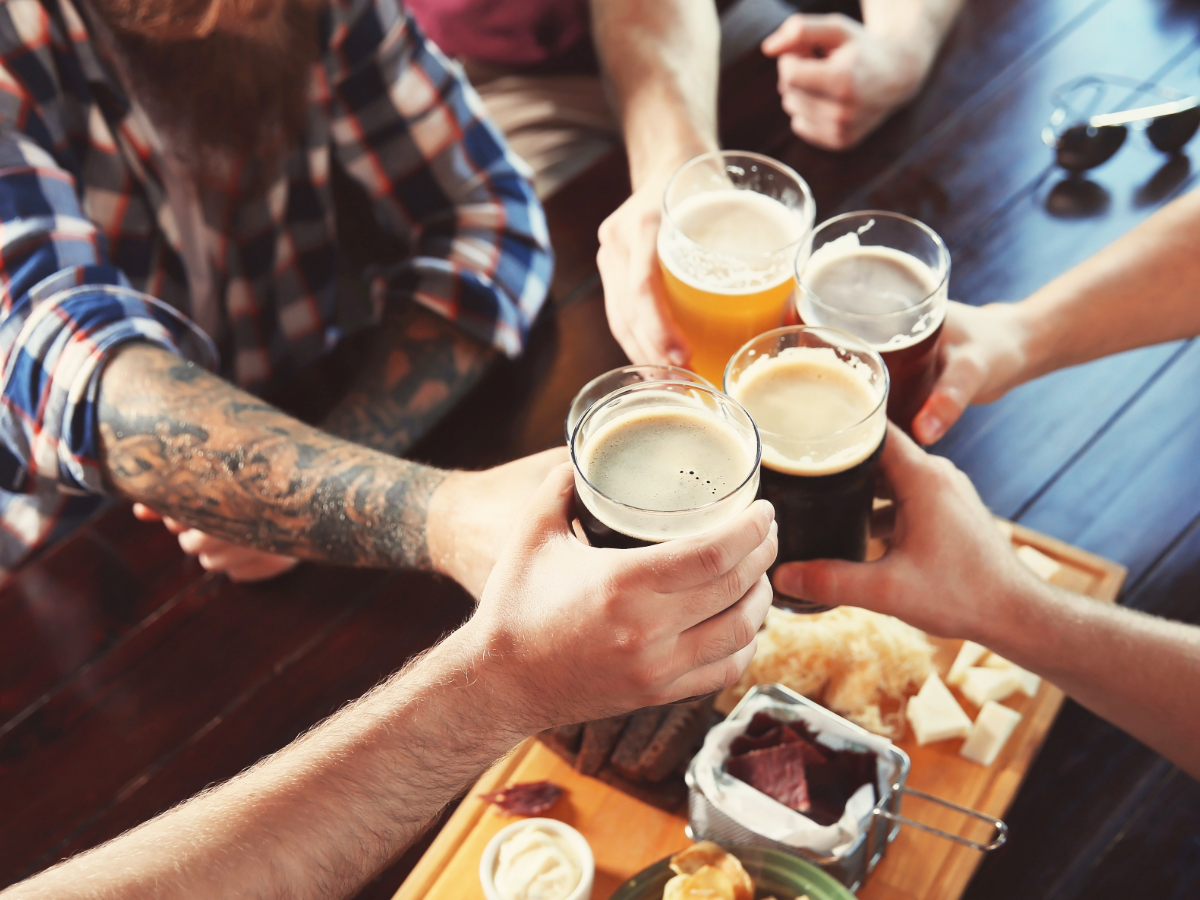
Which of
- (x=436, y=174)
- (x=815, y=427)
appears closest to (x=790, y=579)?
(x=815, y=427)

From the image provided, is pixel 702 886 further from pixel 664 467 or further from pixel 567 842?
pixel 664 467

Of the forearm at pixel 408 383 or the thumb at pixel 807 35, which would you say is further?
the thumb at pixel 807 35

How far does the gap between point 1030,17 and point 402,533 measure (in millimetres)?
2289

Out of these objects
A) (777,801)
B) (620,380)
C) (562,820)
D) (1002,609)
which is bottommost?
(562,820)

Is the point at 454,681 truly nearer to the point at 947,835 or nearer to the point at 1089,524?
the point at 947,835

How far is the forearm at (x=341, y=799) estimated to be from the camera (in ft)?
3.23

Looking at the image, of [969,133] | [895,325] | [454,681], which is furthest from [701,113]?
[454,681]

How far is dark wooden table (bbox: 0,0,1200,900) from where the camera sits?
4.64ft

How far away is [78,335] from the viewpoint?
5.01 ft

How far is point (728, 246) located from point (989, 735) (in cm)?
84

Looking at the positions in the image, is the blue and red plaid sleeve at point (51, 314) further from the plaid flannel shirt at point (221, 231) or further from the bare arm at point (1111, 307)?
the bare arm at point (1111, 307)

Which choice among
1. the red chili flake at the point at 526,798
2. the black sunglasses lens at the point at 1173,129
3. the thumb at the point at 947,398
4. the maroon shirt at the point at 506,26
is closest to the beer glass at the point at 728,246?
the thumb at the point at 947,398

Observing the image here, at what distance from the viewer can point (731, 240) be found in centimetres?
144

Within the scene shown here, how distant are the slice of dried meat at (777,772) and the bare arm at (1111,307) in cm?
71
